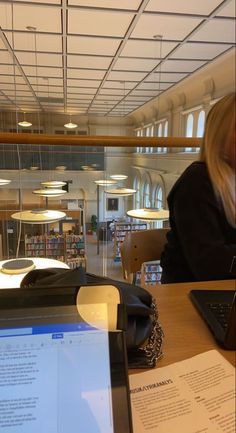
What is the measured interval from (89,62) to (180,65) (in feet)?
2.85

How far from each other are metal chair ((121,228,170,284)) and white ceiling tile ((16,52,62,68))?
8.13 feet

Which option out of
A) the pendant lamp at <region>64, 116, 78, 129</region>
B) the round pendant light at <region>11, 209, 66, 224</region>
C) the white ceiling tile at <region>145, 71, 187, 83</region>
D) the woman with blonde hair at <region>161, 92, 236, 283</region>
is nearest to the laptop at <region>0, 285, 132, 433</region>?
the woman with blonde hair at <region>161, 92, 236, 283</region>

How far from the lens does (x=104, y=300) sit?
0.33 m

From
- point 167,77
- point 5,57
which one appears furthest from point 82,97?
point 5,57

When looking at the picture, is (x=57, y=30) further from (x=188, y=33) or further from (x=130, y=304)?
(x=130, y=304)

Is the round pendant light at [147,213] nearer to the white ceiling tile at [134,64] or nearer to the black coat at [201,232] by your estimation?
the black coat at [201,232]

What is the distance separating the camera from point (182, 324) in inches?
19.5

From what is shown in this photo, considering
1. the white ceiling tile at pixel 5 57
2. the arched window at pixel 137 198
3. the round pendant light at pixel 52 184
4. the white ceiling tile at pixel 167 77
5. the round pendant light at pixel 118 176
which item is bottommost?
the arched window at pixel 137 198

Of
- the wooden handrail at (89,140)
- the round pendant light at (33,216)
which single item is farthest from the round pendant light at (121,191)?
the wooden handrail at (89,140)

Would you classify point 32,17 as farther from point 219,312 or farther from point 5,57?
point 219,312

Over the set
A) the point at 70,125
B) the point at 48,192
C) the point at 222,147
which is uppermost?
the point at 70,125

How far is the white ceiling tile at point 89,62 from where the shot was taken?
9.52ft

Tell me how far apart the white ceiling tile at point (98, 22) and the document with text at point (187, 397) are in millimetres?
2124

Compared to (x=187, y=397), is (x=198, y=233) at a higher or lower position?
higher
